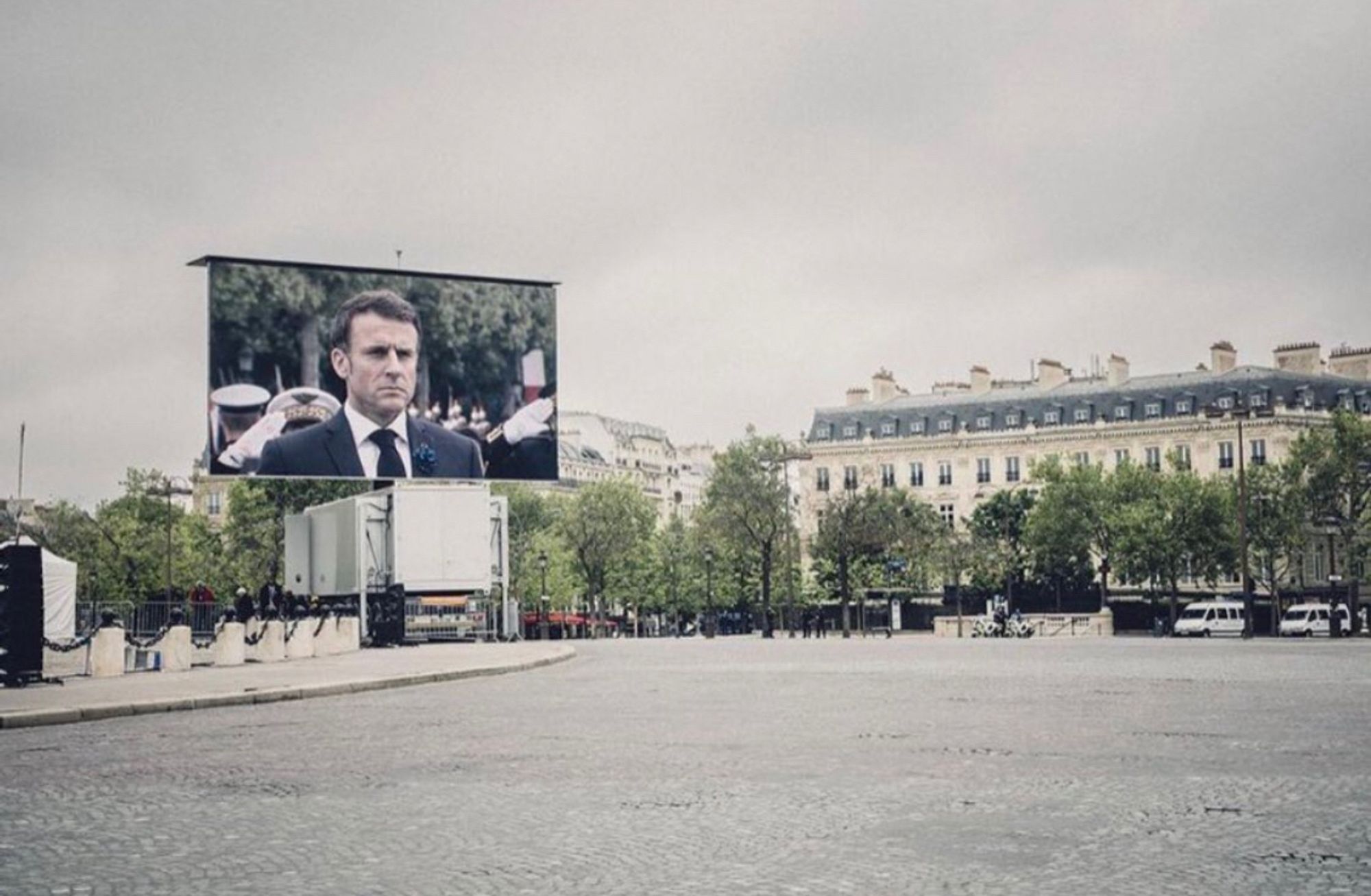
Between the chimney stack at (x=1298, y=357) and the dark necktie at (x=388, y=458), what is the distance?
8117 cm

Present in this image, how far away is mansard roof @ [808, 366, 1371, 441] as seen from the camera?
350 feet

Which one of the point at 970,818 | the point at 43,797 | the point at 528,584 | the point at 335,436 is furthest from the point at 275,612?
the point at 528,584

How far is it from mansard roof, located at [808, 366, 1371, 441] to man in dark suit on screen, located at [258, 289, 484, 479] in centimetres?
6240

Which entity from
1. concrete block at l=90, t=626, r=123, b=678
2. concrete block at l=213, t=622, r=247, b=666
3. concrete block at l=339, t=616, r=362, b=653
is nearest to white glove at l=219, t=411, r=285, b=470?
concrete block at l=339, t=616, r=362, b=653

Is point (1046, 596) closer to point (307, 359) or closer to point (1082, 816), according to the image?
point (307, 359)

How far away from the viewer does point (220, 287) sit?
4281 centimetres

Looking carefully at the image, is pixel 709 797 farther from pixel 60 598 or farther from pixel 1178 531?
pixel 1178 531

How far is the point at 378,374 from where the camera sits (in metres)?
44.3

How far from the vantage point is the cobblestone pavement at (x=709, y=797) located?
7.85m

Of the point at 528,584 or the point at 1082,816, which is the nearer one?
the point at 1082,816

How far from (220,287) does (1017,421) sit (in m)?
82.5

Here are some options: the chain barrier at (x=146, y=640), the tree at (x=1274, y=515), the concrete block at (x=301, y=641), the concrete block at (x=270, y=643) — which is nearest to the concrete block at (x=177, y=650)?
the chain barrier at (x=146, y=640)

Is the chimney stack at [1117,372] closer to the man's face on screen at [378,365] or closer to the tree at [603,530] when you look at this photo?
the tree at [603,530]

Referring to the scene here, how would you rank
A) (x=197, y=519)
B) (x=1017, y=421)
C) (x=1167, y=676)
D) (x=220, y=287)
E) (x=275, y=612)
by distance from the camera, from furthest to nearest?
(x=1017, y=421)
(x=197, y=519)
(x=220, y=287)
(x=275, y=612)
(x=1167, y=676)
